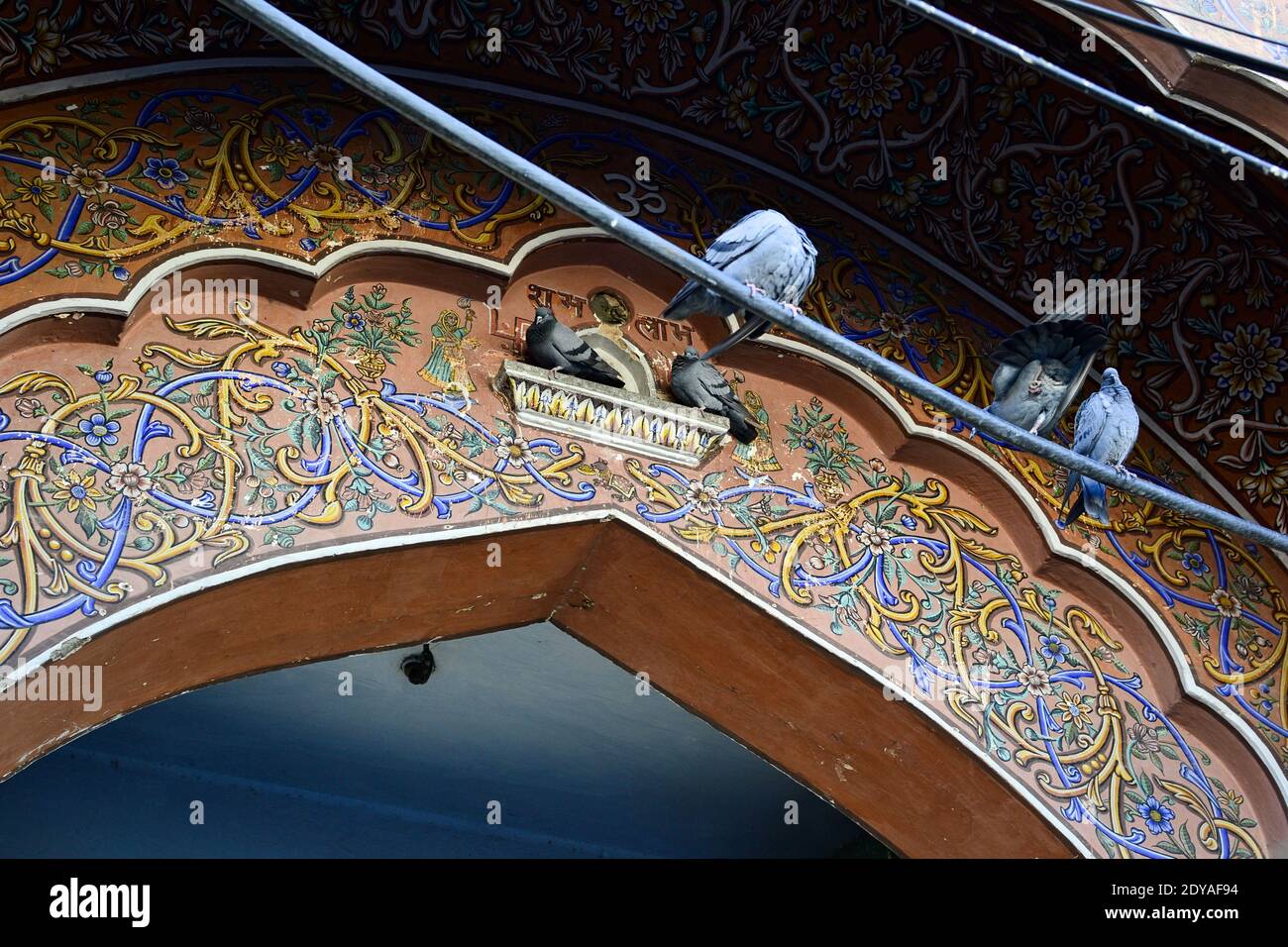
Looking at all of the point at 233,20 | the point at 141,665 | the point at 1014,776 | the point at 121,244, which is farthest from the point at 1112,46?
the point at 141,665

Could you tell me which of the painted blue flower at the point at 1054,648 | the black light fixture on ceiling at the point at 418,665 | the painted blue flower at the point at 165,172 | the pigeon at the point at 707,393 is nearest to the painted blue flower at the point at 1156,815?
the painted blue flower at the point at 1054,648

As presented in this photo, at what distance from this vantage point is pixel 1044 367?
3.13 metres

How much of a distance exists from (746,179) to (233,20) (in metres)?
1.39

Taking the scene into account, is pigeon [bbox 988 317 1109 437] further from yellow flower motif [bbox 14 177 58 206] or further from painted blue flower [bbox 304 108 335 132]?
yellow flower motif [bbox 14 177 58 206]

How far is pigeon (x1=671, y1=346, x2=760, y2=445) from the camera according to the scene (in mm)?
3775

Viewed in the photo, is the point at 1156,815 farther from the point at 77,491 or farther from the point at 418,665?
the point at 77,491

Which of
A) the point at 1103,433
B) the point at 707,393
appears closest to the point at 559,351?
the point at 707,393

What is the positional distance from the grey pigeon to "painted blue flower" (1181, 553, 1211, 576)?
1.60 metres

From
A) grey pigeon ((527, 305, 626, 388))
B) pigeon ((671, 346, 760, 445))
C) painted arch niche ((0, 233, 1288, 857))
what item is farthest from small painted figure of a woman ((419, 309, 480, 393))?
pigeon ((671, 346, 760, 445))

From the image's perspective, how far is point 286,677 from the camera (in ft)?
14.6

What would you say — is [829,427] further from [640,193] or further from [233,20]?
[233,20]

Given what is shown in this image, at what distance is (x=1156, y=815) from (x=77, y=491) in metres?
2.48

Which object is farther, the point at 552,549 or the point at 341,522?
the point at 552,549

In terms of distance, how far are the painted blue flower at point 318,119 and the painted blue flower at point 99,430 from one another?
98cm
